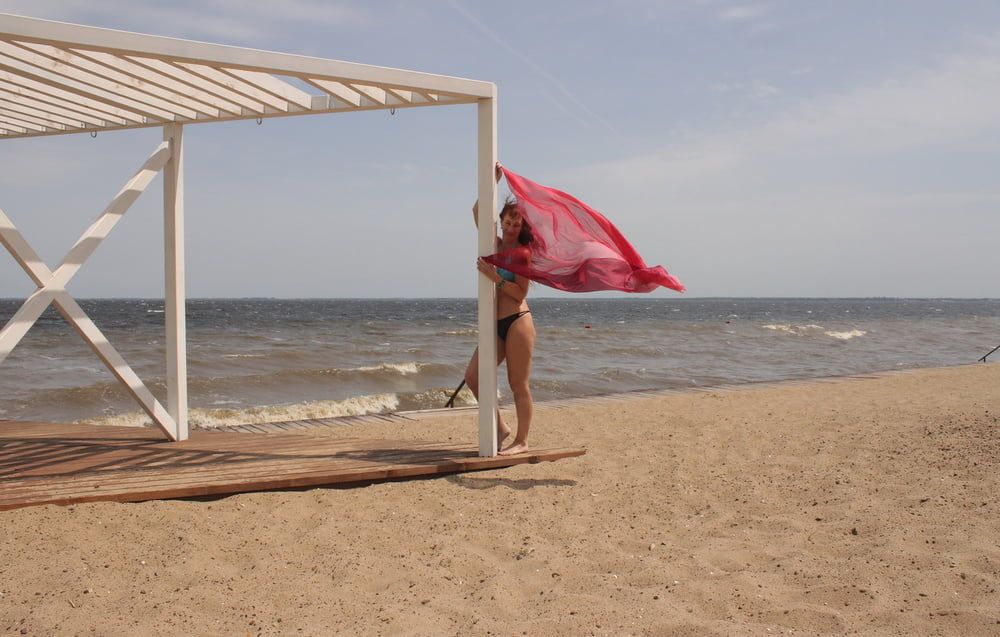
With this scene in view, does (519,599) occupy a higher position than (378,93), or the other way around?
(378,93)

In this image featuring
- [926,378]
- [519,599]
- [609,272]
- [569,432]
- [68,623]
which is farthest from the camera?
[926,378]

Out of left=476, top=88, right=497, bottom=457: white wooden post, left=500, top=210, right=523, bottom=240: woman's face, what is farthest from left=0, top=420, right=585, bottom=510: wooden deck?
left=500, top=210, right=523, bottom=240: woman's face

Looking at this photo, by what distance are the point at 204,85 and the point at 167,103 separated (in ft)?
2.41

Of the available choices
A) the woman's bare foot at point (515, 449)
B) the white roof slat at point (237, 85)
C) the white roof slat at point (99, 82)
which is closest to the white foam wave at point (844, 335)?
the woman's bare foot at point (515, 449)

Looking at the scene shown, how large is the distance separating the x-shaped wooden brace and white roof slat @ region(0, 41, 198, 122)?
11.5 inches

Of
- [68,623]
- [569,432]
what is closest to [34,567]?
[68,623]

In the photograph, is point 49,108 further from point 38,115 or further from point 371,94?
point 371,94

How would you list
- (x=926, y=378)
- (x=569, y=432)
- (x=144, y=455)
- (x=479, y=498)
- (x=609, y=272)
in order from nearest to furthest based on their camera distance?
1. (x=479, y=498)
2. (x=609, y=272)
3. (x=144, y=455)
4. (x=569, y=432)
5. (x=926, y=378)

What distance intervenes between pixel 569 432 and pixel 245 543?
12.9 feet

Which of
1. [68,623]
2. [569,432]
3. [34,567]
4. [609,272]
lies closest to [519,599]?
[68,623]

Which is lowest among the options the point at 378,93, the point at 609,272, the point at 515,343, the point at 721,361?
the point at 721,361

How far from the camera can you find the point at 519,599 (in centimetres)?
315

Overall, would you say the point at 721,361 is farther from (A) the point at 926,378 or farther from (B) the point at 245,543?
(B) the point at 245,543

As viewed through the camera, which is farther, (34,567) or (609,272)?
(609,272)
